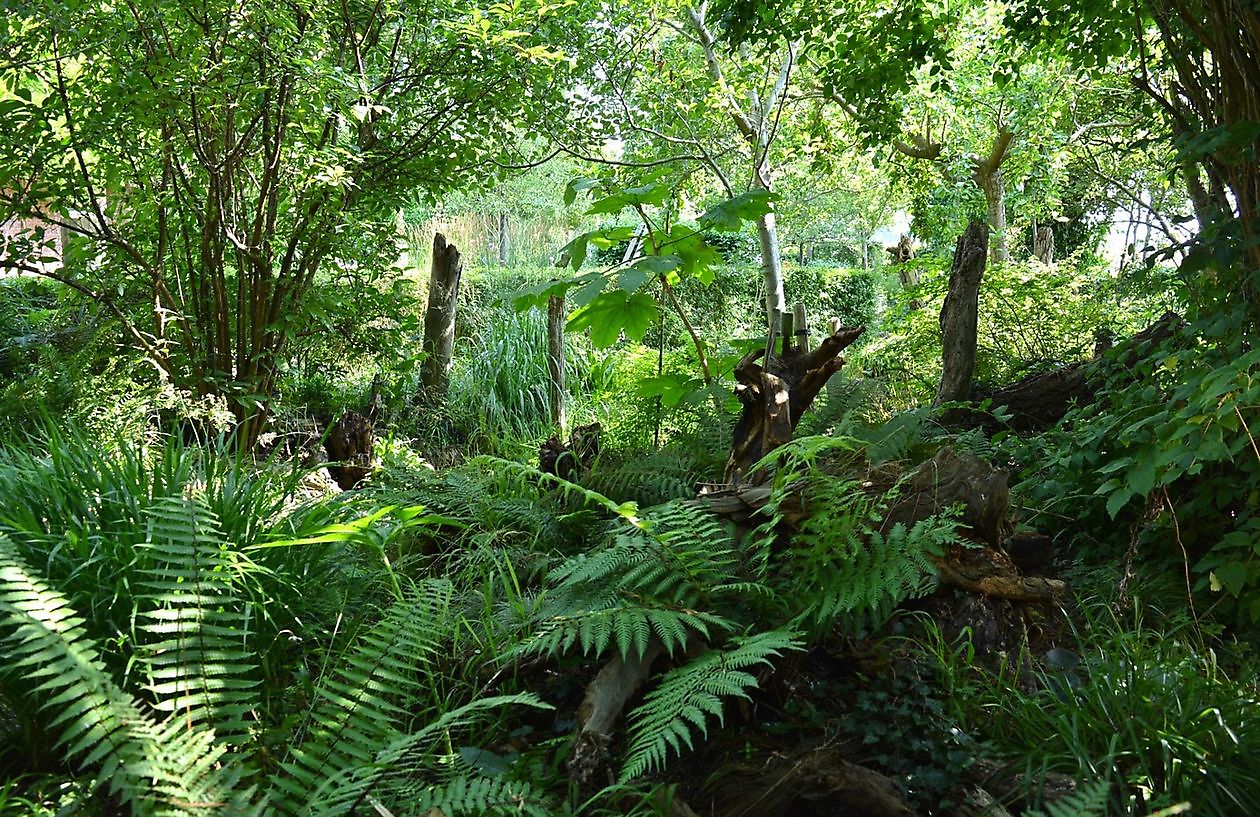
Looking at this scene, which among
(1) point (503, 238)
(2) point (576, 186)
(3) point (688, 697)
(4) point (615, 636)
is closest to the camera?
(3) point (688, 697)

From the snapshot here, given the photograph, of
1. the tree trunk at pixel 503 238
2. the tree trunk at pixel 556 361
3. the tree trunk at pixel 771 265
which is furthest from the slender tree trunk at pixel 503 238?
the tree trunk at pixel 771 265

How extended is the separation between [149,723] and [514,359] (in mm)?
5805

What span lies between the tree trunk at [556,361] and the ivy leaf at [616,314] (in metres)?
3.35

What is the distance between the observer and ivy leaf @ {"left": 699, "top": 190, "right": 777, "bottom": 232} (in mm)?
3529

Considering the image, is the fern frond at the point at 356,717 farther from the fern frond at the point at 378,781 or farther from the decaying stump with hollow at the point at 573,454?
the decaying stump with hollow at the point at 573,454

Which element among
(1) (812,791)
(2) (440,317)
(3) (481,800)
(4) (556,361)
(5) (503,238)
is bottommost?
(1) (812,791)

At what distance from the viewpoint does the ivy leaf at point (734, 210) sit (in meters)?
3.53

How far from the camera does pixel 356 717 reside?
6.20 feet

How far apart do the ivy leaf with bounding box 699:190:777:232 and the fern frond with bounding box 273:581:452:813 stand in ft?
6.47

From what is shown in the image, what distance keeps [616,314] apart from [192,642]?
6.29 feet

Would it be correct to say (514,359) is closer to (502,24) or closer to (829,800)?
(502,24)

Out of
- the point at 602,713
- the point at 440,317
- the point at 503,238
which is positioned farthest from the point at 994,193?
the point at 602,713

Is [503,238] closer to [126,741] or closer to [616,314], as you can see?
[616,314]

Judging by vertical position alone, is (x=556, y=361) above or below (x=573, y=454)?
above
